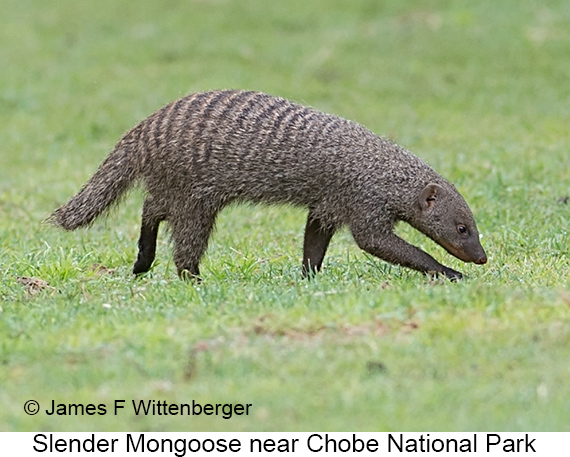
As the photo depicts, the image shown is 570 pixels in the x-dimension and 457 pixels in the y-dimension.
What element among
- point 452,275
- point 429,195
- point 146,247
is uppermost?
point 429,195

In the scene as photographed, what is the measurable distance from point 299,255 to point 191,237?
1.12 metres

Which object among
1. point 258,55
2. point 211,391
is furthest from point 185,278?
point 258,55

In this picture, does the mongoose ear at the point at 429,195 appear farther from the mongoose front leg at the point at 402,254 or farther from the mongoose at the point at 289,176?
the mongoose front leg at the point at 402,254

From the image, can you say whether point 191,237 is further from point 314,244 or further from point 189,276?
point 314,244

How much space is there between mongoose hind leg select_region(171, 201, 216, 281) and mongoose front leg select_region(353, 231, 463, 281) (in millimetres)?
927

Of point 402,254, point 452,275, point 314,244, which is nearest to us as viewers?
point 452,275

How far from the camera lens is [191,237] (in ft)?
20.8

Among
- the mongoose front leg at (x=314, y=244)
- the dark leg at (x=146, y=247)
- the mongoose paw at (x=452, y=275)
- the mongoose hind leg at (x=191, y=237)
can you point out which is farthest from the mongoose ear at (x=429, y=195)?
the dark leg at (x=146, y=247)

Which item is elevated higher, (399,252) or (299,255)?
(399,252)

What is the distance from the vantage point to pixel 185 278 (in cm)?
633

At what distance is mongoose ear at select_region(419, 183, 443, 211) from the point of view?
6051mm

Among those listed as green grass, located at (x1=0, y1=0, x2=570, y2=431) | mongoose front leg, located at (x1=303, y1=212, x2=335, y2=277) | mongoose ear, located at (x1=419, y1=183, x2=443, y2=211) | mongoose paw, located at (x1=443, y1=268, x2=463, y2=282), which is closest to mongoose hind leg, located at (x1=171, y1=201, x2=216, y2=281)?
green grass, located at (x1=0, y1=0, x2=570, y2=431)

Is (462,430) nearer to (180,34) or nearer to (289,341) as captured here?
(289,341)

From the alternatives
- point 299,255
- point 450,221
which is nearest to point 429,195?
point 450,221
